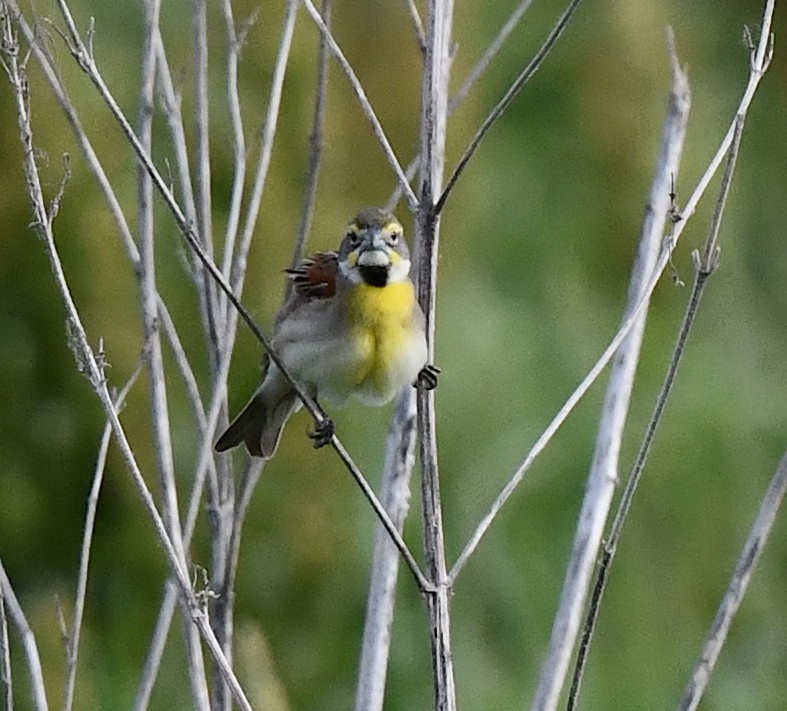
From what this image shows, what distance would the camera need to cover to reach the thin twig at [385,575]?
5.17 ft

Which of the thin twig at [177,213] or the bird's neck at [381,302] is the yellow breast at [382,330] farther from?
the thin twig at [177,213]

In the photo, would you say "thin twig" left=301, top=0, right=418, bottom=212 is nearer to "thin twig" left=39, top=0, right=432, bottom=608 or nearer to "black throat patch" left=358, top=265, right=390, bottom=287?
"thin twig" left=39, top=0, right=432, bottom=608

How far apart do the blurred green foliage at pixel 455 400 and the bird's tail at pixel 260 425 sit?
61 centimetres

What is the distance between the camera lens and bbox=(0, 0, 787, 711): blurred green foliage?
2863 millimetres

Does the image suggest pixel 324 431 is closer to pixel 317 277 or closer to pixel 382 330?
pixel 382 330

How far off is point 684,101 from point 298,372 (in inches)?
23.1

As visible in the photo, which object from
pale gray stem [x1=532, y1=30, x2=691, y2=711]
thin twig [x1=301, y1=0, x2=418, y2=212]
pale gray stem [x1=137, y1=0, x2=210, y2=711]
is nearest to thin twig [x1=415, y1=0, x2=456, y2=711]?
thin twig [x1=301, y1=0, x2=418, y2=212]

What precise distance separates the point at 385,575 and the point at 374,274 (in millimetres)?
372

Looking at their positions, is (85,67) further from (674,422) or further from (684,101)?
(674,422)

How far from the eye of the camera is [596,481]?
1586 millimetres

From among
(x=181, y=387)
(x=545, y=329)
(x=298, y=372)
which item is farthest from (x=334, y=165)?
(x=298, y=372)

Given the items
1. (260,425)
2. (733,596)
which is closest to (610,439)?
(733,596)

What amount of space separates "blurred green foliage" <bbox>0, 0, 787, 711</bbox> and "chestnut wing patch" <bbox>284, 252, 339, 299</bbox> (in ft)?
2.53

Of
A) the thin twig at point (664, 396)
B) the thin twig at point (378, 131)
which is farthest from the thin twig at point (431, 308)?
the thin twig at point (664, 396)
